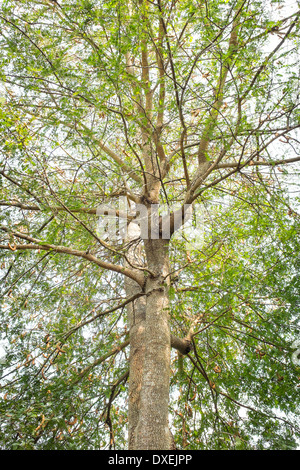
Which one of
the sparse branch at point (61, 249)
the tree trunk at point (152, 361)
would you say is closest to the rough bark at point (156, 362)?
the tree trunk at point (152, 361)

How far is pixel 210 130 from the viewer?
3250 millimetres

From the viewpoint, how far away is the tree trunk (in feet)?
9.30

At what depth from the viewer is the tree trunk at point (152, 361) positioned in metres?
2.83

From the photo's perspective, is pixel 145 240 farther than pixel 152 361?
Yes

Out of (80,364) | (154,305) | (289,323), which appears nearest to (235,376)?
(289,323)

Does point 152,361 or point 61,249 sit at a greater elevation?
point 61,249

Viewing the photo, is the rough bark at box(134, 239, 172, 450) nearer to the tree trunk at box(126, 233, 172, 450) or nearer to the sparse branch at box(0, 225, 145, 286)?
the tree trunk at box(126, 233, 172, 450)

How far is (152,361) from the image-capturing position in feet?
10.7

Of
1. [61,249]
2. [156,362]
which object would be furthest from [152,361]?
[61,249]

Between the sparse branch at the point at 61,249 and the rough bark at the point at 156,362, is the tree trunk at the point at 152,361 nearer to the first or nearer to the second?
the rough bark at the point at 156,362

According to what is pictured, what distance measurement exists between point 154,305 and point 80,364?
114cm

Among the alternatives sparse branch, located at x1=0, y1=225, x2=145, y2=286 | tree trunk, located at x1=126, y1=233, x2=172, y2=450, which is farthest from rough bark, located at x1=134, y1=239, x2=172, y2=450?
sparse branch, located at x1=0, y1=225, x2=145, y2=286

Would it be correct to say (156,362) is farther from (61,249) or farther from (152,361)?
(61,249)
